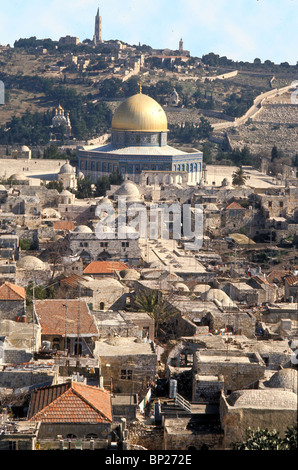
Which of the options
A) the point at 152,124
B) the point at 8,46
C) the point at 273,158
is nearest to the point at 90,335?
the point at 152,124

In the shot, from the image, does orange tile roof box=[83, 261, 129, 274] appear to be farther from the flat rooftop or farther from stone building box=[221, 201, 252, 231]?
stone building box=[221, 201, 252, 231]

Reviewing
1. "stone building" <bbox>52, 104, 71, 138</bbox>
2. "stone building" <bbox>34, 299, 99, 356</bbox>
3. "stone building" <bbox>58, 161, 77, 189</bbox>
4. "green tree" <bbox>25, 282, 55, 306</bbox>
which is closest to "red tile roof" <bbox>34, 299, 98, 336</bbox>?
"stone building" <bbox>34, 299, 99, 356</bbox>

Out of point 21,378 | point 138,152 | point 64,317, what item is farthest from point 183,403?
point 138,152

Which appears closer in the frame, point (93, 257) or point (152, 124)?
point (93, 257)

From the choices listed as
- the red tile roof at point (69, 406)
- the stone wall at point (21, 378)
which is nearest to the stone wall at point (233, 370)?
the red tile roof at point (69, 406)

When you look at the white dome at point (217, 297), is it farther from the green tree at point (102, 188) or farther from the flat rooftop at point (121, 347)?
the green tree at point (102, 188)
